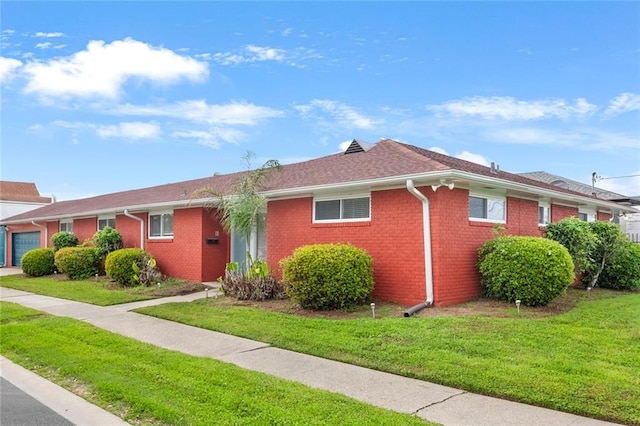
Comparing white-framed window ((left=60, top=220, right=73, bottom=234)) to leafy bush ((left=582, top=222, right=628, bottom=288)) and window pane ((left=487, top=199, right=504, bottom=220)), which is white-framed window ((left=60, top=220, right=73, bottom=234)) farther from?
leafy bush ((left=582, top=222, right=628, bottom=288))

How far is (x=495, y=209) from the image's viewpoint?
39.7 ft

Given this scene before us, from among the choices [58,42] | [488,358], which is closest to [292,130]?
[58,42]

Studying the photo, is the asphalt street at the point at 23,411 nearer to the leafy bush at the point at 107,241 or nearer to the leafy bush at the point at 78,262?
the leafy bush at the point at 78,262

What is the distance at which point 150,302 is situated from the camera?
13008 millimetres

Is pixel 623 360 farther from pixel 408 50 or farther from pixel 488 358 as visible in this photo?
pixel 408 50

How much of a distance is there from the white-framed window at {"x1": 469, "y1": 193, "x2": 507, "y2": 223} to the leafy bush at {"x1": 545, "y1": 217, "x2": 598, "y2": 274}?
1342mm

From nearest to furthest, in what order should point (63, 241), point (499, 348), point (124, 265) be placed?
point (499, 348) → point (124, 265) → point (63, 241)

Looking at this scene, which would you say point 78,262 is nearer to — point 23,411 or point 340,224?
point 340,224

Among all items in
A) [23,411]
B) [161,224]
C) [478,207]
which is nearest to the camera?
[23,411]

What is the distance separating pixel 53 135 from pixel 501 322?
17.3 meters

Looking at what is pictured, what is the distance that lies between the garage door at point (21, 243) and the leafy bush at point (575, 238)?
25.8 meters

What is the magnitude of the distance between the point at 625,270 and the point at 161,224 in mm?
14903

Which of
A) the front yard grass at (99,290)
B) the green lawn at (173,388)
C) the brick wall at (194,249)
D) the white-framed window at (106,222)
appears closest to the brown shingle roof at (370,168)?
the brick wall at (194,249)

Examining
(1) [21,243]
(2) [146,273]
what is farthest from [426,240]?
(1) [21,243]
